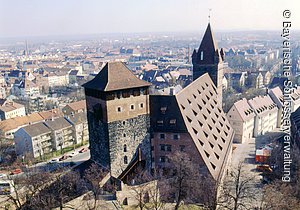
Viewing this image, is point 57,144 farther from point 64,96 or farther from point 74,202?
point 64,96

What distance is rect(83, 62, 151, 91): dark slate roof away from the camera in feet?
127

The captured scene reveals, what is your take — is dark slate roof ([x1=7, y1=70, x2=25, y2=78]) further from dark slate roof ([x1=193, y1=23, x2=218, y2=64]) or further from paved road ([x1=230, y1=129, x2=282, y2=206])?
paved road ([x1=230, y1=129, x2=282, y2=206])

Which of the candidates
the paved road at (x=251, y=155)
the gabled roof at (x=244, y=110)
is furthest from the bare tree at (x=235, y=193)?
the gabled roof at (x=244, y=110)

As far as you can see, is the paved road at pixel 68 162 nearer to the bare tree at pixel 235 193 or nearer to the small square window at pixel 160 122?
the small square window at pixel 160 122

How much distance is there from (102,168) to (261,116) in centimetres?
4287

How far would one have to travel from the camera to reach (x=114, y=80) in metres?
39.1

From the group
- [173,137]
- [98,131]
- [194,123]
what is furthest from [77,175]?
[194,123]

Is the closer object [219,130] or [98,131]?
[98,131]

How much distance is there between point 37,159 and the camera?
6444cm

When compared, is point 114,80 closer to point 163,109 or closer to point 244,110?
point 163,109

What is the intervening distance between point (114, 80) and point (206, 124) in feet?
50.7

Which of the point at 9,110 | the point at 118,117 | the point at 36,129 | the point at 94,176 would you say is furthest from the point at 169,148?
the point at 9,110

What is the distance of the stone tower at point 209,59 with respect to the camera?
196ft

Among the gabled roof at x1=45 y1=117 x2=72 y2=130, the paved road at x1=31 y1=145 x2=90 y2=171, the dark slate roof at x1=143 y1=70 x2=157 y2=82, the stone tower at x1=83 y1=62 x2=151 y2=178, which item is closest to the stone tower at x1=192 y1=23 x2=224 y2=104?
the stone tower at x1=83 y1=62 x2=151 y2=178
